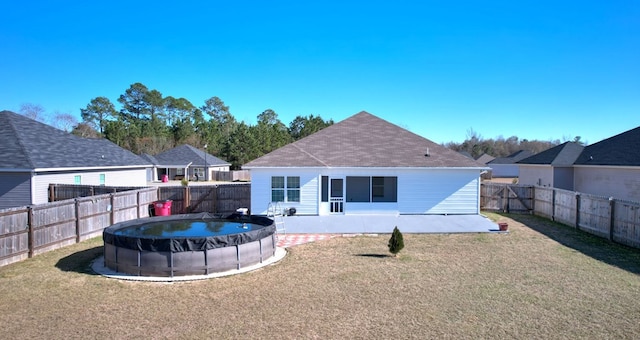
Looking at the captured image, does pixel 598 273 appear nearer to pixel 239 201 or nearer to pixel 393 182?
pixel 393 182

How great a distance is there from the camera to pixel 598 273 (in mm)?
10023

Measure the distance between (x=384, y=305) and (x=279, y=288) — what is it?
7.78ft

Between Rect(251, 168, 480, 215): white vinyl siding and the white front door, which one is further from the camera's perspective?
the white front door

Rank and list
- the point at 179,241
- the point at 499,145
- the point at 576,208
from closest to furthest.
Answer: the point at 179,241 → the point at 576,208 → the point at 499,145

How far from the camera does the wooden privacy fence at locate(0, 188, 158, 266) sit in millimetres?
10859

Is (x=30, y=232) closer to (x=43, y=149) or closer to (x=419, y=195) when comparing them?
(x=43, y=149)

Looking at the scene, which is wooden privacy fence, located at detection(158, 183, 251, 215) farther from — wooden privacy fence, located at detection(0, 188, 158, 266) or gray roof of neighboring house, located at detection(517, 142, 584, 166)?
gray roof of neighboring house, located at detection(517, 142, 584, 166)

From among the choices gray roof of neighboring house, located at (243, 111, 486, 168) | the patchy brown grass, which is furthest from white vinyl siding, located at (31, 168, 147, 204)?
gray roof of neighboring house, located at (243, 111, 486, 168)

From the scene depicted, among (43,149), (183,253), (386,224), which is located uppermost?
(43,149)

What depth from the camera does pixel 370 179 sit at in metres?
19.2

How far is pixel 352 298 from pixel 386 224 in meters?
9.17

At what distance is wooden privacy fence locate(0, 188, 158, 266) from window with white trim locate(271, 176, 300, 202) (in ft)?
20.0

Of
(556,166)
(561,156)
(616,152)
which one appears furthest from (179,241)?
(561,156)

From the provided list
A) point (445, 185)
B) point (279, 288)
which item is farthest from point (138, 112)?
point (279, 288)
